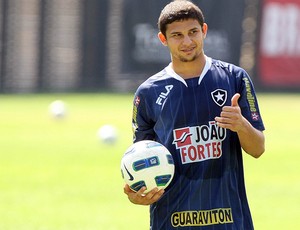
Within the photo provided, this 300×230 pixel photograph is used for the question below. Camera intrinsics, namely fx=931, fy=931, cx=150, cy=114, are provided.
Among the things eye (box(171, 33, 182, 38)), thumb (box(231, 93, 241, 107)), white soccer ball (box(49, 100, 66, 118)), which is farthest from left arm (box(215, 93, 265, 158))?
white soccer ball (box(49, 100, 66, 118))

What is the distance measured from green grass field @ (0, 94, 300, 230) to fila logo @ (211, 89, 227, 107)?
3.99 metres

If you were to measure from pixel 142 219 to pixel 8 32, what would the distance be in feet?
58.1

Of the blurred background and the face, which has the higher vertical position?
the face

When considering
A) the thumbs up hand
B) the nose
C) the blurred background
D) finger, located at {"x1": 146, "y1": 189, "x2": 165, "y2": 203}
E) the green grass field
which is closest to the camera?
the thumbs up hand

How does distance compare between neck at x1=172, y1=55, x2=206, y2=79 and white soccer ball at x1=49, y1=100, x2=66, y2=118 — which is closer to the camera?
neck at x1=172, y1=55, x2=206, y2=79

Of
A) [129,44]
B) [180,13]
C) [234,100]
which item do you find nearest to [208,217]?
[234,100]

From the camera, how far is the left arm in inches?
209

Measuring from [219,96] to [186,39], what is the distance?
413 mm

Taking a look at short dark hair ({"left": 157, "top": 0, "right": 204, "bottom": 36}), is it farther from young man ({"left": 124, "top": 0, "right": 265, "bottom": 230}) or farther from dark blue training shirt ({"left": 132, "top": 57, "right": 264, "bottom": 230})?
dark blue training shirt ({"left": 132, "top": 57, "right": 264, "bottom": 230})

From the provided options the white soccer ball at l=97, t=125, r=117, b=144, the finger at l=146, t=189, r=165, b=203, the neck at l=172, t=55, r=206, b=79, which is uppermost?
the neck at l=172, t=55, r=206, b=79

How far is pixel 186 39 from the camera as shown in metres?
5.56

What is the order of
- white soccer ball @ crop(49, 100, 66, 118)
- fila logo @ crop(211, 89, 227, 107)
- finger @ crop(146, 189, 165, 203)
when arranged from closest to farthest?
1. finger @ crop(146, 189, 165, 203)
2. fila logo @ crop(211, 89, 227, 107)
3. white soccer ball @ crop(49, 100, 66, 118)

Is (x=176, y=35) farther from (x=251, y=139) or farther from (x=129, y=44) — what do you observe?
(x=129, y=44)

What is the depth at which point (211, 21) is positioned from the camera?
27031mm
